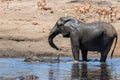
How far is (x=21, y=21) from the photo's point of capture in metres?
23.6

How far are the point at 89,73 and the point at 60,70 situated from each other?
3.02 ft

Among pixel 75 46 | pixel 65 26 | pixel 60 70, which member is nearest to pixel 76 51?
pixel 75 46

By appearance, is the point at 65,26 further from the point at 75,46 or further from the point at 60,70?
the point at 60,70

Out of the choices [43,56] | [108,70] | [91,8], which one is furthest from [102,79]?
[91,8]

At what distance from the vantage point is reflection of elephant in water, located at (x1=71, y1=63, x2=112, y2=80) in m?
14.1

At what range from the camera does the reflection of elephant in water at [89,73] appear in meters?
14.1

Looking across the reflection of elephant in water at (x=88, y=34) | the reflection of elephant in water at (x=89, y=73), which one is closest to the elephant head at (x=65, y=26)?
the reflection of elephant in water at (x=88, y=34)

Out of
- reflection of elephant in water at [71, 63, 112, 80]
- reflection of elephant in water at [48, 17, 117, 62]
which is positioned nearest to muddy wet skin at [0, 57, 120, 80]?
reflection of elephant in water at [71, 63, 112, 80]

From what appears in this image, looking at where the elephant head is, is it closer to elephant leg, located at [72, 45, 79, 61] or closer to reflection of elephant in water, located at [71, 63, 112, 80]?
elephant leg, located at [72, 45, 79, 61]

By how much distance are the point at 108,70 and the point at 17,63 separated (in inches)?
106

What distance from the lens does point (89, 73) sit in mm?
15000

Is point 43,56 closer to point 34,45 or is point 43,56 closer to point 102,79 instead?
point 34,45

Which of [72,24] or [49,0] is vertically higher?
[72,24]

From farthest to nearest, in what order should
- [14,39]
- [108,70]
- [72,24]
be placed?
[14,39], [72,24], [108,70]
